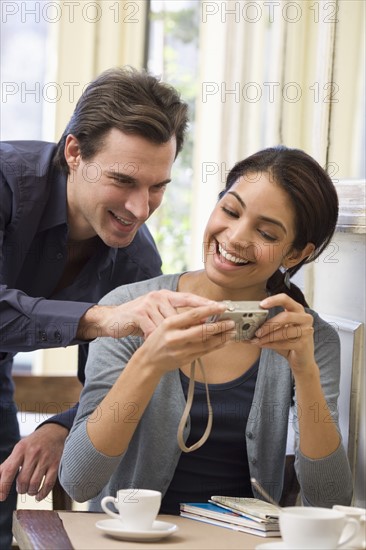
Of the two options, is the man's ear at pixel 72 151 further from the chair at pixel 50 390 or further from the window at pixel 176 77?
the window at pixel 176 77

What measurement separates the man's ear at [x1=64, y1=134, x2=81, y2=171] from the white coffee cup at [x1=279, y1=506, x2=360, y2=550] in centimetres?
107

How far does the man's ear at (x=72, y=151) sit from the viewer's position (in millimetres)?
1987

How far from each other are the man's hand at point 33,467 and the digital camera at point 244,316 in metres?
0.58

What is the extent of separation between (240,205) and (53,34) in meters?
1.78

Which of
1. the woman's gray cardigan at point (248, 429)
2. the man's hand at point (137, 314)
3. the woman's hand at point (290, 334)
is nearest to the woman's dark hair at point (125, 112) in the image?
the woman's gray cardigan at point (248, 429)

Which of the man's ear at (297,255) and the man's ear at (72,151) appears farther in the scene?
the man's ear at (72,151)

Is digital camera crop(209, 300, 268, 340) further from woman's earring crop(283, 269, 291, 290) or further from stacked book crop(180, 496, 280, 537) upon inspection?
woman's earring crop(283, 269, 291, 290)

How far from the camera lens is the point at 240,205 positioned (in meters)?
1.73

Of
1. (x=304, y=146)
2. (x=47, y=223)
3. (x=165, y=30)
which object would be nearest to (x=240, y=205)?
(x=47, y=223)

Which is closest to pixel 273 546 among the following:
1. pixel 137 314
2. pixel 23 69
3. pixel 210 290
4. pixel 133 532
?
pixel 133 532

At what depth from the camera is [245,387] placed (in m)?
1.73

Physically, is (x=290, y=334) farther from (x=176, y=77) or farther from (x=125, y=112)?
(x=176, y=77)

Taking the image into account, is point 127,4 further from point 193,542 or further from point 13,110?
point 193,542

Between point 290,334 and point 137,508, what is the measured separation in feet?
1.37
